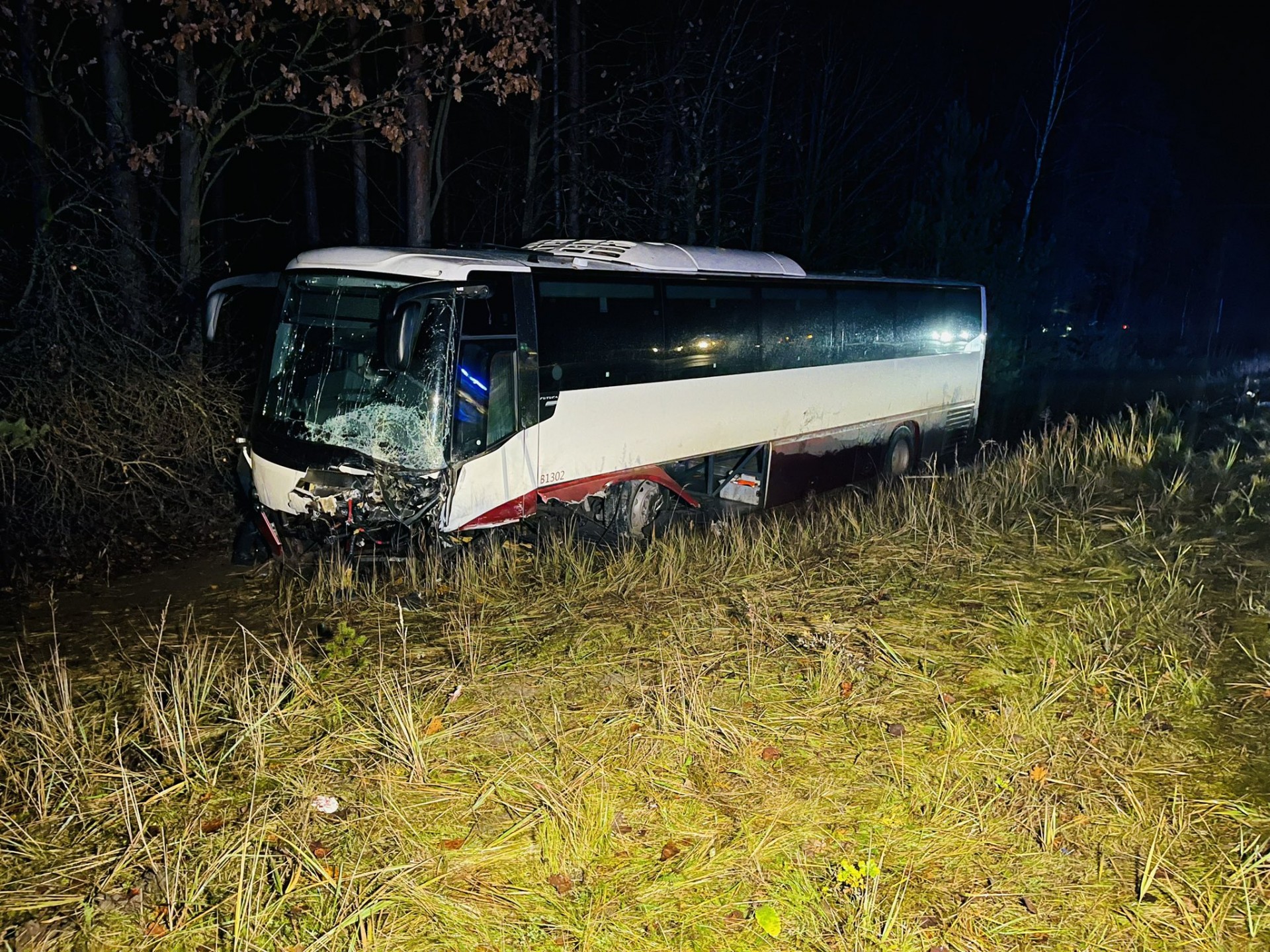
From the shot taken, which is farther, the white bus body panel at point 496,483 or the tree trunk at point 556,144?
the tree trunk at point 556,144

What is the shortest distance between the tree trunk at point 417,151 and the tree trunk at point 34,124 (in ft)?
12.6

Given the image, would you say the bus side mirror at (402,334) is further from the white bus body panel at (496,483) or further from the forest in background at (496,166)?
the forest in background at (496,166)

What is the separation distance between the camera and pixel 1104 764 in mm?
4828

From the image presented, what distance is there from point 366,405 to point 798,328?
5.53 metres

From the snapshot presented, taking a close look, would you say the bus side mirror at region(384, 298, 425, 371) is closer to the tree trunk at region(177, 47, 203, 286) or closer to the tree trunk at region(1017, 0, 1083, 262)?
the tree trunk at region(177, 47, 203, 286)

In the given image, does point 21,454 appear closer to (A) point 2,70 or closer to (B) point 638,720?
(A) point 2,70

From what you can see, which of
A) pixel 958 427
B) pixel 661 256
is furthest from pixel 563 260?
pixel 958 427

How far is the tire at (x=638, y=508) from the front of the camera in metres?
9.16

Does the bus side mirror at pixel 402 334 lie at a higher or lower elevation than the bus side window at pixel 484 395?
higher

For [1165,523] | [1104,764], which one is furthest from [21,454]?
[1165,523]

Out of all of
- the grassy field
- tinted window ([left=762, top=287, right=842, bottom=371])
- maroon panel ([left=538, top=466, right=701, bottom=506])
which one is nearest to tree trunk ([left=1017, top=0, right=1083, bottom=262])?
tinted window ([left=762, top=287, right=842, bottom=371])

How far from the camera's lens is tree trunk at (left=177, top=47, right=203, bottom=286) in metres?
10.2

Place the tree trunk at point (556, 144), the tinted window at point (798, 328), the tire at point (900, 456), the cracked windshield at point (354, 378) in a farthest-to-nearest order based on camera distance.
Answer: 1. the tree trunk at point (556, 144)
2. the tire at point (900, 456)
3. the tinted window at point (798, 328)
4. the cracked windshield at point (354, 378)

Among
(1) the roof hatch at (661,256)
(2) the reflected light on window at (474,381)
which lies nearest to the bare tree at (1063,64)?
(1) the roof hatch at (661,256)
